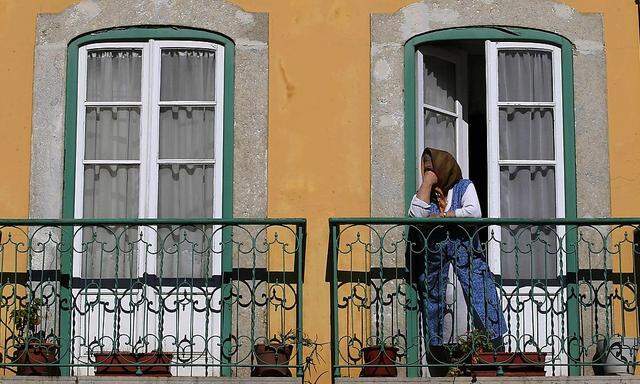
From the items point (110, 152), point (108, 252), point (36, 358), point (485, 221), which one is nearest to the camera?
point (485, 221)

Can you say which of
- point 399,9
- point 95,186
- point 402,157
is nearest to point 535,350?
point 402,157

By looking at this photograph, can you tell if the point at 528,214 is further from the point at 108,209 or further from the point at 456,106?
the point at 108,209

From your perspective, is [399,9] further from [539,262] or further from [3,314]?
[3,314]

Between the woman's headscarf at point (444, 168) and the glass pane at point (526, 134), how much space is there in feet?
1.87

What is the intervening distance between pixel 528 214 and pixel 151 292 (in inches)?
113

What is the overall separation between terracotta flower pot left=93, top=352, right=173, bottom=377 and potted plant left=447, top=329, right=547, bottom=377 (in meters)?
2.00

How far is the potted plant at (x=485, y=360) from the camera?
10.7m

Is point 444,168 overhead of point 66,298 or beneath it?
overhead

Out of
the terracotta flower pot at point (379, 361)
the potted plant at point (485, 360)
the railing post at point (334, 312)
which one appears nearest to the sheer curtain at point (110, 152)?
the railing post at point (334, 312)

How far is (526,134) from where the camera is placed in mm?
11828

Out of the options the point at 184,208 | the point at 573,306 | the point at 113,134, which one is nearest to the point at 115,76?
the point at 113,134

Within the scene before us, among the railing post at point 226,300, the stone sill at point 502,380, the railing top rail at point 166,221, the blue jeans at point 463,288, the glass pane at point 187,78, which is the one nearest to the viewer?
the stone sill at point 502,380

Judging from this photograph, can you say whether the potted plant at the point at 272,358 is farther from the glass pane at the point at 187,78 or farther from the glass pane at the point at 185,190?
the glass pane at the point at 187,78

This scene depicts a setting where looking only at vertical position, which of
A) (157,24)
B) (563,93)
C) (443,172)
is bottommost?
(443,172)
